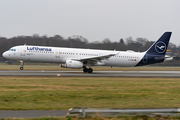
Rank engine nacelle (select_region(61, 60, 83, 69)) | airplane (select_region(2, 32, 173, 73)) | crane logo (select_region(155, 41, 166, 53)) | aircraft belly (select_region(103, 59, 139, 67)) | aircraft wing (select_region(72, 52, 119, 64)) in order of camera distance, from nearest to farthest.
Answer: engine nacelle (select_region(61, 60, 83, 69)) → aircraft wing (select_region(72, 52, 119, 64)) → airplane (select_region(2, 32, 173, 73)) → aircraft belly (select_region(103, 59, 139, 67)) → crane logo (select_region(155, 41, 166, 53))

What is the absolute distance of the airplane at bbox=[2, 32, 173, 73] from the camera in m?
29.5

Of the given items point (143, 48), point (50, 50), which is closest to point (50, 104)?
point (50, 50)

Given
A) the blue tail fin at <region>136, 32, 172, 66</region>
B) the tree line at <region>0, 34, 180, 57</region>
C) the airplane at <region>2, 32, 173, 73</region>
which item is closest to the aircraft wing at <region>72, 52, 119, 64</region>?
the airplane at <region>2, 32, 173, 73</region>

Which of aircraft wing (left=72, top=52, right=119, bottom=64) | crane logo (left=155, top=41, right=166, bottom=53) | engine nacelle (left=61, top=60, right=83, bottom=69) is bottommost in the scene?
engine nacelle (left=61, top=60, right=83, bottom=69)

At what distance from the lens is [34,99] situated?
11750 millimetres

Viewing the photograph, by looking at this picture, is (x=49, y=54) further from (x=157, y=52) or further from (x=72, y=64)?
(x=157, y=52)

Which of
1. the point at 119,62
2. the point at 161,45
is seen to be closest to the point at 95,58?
the point at 119,62

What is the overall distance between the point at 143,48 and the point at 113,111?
Result: 271ft

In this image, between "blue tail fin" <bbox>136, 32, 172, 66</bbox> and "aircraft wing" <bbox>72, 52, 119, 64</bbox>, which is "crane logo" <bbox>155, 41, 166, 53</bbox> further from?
"aircraft wing" <bbox>72, 52, 119, 64</bbox>

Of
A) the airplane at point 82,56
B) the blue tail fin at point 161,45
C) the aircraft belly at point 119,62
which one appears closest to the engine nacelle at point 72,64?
the airplane at point 82,56

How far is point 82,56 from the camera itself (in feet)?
103

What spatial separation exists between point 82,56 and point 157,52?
1217 centimetres

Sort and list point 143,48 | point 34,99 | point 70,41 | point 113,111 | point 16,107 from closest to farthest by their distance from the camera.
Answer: point 113,111, point 16,107, point 34,99, point 70,41, point 143,48

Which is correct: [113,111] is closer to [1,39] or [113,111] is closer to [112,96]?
[112,96]
